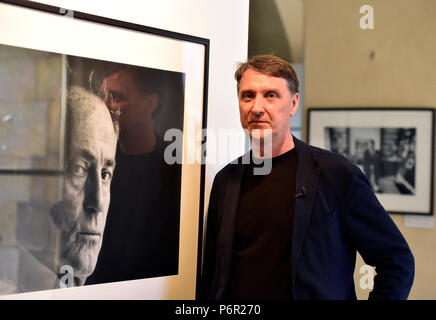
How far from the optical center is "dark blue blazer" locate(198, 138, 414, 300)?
123 centimetres

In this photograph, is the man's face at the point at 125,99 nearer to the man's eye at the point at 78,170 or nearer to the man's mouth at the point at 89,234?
the man's eye at the point at 78,170

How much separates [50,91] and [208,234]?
2.21 feet

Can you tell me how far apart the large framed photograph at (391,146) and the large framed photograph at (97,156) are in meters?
1.85

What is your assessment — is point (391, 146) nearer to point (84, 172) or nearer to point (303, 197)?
point (303, 197)

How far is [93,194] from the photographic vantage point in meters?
1.23

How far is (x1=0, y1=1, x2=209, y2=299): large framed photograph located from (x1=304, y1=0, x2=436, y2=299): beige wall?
189 cm

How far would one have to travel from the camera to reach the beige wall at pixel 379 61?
9.50ft

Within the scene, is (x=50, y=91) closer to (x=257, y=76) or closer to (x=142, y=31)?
(x=142, y=31)

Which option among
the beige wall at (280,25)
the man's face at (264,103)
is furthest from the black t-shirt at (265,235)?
the beige wall at (280,25)

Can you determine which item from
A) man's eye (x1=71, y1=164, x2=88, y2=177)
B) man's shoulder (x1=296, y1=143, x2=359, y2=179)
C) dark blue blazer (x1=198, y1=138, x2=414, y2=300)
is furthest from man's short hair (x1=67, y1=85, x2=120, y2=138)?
man's shoulder (x1=296, y1=143, x2=359, y2=179)

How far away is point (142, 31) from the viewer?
4.31ft

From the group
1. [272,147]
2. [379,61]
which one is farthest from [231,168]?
[379,61]
